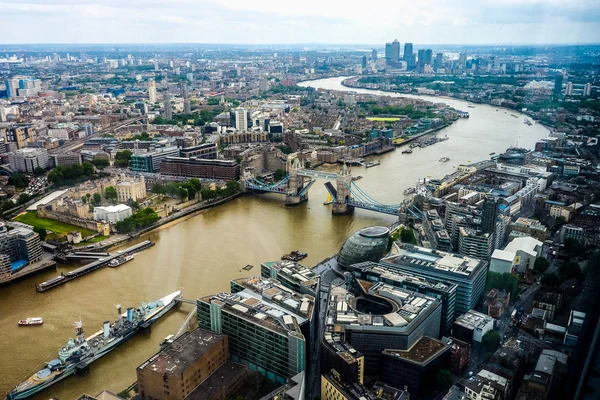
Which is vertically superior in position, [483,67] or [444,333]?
[483,67]

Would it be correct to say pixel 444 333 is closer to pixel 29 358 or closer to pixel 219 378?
pixel 219 378

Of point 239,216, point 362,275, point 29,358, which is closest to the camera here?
point 29,358

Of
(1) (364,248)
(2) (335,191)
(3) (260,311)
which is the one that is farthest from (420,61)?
(3) (260,311)

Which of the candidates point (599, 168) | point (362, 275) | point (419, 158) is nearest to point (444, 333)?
point (362, 275)

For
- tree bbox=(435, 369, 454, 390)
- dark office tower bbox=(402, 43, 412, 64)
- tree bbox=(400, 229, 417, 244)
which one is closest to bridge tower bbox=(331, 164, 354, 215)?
tree bbox=(400, 229, 417, 244)

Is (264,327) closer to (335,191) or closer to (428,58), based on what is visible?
(335,191)

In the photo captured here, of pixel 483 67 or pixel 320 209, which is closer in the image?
pixel 320 209

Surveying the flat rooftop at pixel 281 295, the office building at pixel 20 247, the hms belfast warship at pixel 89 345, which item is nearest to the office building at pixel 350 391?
the flat rooftop at pixel 281 295
